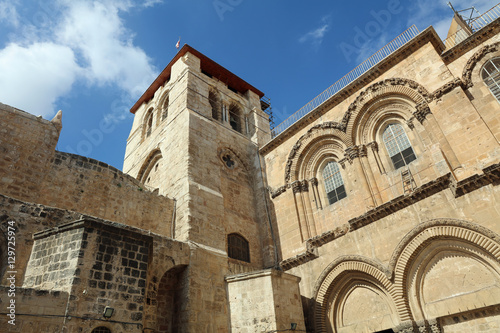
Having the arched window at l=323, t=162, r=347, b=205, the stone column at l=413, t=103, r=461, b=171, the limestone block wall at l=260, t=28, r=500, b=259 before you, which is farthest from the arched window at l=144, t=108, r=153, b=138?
the stone column at l=413, t=103, r=461, b=171

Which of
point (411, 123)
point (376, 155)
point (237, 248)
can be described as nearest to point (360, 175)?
point (376, 155)

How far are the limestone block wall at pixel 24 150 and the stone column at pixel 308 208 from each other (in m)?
8.94

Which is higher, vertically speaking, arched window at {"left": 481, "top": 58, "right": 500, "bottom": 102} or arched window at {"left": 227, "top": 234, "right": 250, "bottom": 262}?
arched window at {"left": 481, "top": 58, "right": 500, "bottom": 102}

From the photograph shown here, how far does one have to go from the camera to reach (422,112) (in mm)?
10094

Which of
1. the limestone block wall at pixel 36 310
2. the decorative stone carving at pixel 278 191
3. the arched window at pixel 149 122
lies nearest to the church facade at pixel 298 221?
the limestone block wall at pixel 36 310

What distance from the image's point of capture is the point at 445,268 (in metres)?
→ 8.33

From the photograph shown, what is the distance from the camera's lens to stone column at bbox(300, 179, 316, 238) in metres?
12.0

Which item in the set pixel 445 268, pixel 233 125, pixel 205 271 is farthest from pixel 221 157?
pixel 445 268

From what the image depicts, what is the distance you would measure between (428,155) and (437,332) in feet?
15.7

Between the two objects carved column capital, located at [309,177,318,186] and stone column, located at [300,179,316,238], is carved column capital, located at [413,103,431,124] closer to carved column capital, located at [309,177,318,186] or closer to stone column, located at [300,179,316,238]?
carved column capital, located at [309,177,318,186]

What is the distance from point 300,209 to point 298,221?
0.53m

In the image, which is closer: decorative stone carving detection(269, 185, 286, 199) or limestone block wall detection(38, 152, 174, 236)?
limestone block wall detection(38, 152, 174, 236)

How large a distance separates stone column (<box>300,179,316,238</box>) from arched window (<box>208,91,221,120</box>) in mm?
6310

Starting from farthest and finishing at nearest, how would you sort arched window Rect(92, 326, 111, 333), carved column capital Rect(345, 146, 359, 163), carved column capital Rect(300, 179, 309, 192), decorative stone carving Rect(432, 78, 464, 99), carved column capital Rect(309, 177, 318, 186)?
carved column capital Rect(300, 179, 309, 192), carved column capital Rect(309, 177, 318, 186), carved column capital Rect(345, 146, 359, 163), decorative stone carving Rect(432, 78, 464, 99), arched window Rect(92, 326, 111, 333)
